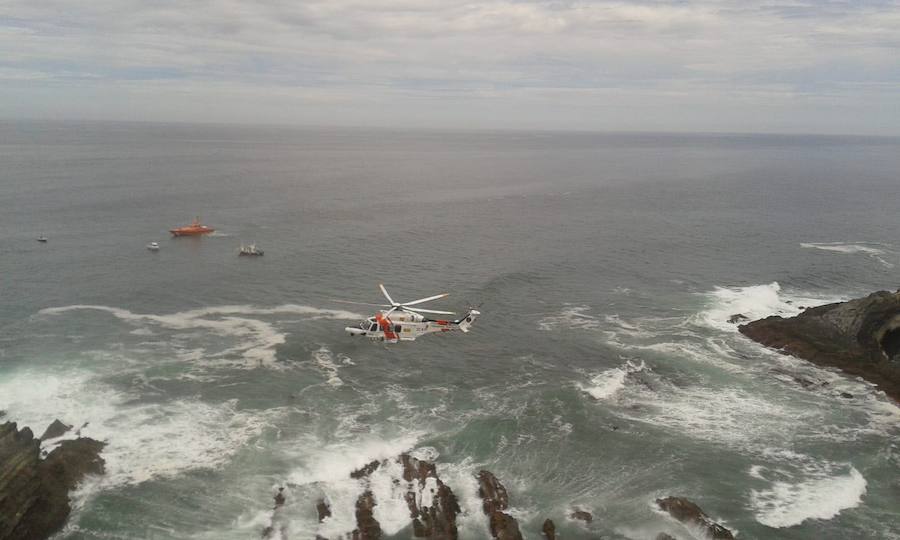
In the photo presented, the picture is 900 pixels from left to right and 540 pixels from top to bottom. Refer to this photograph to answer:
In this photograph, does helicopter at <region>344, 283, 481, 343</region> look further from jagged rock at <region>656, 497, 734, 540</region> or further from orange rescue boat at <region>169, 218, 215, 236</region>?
orange rescue boat at <region>169, 218, 215, 236</region>

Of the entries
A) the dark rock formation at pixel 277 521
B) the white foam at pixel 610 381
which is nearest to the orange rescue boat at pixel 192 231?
the dark rock formation at pixel 277 521

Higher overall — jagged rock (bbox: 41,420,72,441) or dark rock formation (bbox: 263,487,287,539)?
jagged rock (bbox: 41,420,72,441)

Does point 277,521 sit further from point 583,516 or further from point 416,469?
point 583,516

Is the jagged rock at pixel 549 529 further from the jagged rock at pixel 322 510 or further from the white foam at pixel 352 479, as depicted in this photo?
the jagged rock at pixel 322 510

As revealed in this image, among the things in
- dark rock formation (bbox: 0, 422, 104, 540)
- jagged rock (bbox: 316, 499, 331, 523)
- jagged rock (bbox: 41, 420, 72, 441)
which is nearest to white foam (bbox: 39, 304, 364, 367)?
jagged rock (bbox: 41, 420, 72, 441)

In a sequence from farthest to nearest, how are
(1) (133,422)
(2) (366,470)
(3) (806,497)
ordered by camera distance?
1. (1) (133,422)
2. (2) (366,470)
3. (3) (806,497)

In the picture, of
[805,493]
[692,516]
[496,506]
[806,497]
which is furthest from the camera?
[805,493]

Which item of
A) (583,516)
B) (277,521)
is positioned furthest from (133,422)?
(583,516)
